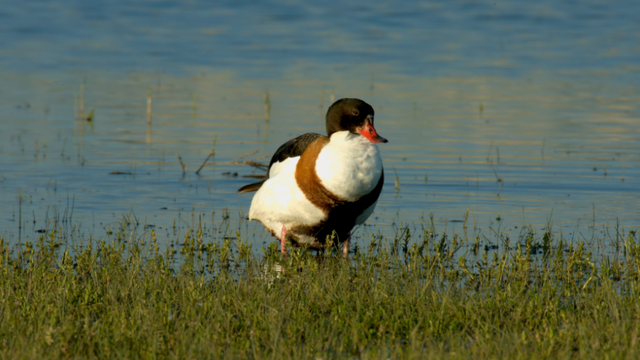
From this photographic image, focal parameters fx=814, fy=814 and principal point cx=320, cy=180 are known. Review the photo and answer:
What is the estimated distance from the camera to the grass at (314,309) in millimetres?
4383

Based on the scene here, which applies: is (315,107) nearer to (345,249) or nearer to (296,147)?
(296,147)

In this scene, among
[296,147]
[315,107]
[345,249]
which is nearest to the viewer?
[345,249]

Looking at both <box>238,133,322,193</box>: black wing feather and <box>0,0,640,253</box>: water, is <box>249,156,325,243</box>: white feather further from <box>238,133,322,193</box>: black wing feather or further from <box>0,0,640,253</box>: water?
<box>0,0,640,253</box>: water

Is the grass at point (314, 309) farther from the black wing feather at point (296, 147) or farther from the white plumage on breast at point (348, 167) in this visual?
the black wing feather at point (296, 147)

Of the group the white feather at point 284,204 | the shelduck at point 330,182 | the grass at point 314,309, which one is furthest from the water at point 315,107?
the grass at point 314,309

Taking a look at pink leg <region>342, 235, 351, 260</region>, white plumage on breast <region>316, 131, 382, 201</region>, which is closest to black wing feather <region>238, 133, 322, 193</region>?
white plumage on breast <region>316, 131, 382, 201</region>

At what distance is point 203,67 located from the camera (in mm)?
21656

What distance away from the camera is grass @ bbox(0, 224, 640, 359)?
438 cm

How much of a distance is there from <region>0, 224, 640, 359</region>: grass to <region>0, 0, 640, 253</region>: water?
174 cm

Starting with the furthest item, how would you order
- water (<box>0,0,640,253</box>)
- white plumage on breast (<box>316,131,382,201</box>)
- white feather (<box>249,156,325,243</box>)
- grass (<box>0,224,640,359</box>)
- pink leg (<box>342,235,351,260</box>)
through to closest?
1. water (<box>0,0,640,253</box>)
2. pink leg (<box>342,235,351,260</box>)
3. white feather (<box>249,156,325,243</box>)
4. white plumage on breast (<box>316,131,382,201</box>)
5. grass (<box>0,224,640,359</box>)

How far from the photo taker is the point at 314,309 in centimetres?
518

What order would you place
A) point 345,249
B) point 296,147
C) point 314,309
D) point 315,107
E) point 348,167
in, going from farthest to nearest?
point 315,107 < point 296,147 < point 345,249 < point 348,167 < point 314,309

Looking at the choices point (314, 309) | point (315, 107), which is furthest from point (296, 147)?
point (315, 107)

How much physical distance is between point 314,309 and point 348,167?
5.20 ft
